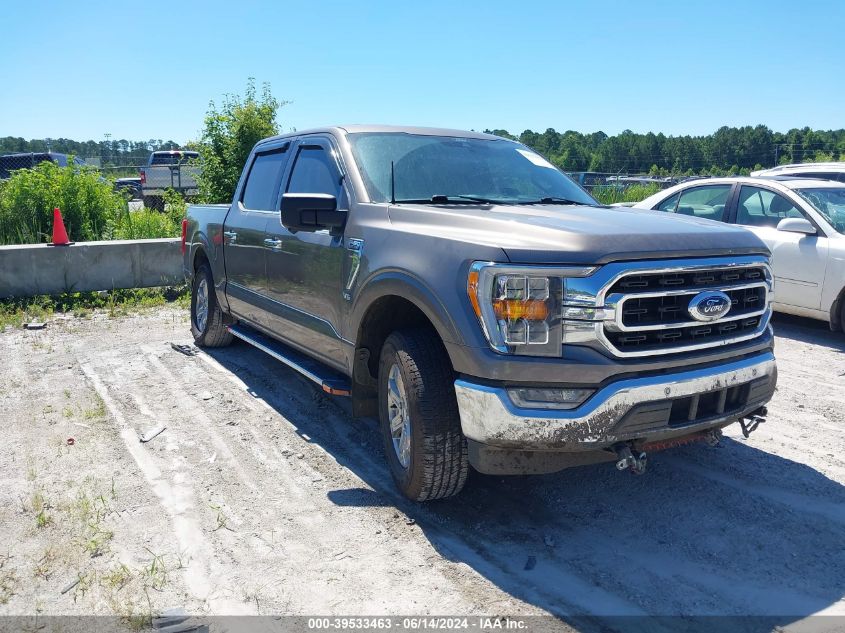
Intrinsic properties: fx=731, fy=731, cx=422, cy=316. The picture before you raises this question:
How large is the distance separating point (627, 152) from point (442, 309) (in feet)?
262

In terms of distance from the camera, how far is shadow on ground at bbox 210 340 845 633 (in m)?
3.04

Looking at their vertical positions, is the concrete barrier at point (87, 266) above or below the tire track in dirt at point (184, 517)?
above

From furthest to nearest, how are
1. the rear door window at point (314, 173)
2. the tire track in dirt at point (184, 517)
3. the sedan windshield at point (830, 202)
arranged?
1. the sedan windshield at point (830, 202)
2. the rear door window at point (314, 173)
3. the tire track in dirt at point (184, 517)

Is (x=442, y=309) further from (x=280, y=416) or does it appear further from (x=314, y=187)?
(x=280, y=416)

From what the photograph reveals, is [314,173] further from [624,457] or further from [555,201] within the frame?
[624,457]

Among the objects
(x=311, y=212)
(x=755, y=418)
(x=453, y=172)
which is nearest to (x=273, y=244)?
(x=311, y=212)

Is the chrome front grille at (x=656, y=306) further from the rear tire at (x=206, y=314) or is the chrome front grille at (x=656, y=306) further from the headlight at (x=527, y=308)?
the rear tire at (x=206, y=314)

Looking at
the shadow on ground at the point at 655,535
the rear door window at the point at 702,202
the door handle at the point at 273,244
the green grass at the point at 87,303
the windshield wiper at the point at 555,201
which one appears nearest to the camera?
the shadow on ground at the point at 655,535

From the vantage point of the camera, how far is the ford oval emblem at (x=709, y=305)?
3418mm

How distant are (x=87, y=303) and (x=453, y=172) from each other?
23.1ft

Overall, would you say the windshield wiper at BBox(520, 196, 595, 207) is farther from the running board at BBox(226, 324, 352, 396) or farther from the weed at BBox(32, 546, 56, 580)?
the weed at BBox(32, 546, 56, 580)

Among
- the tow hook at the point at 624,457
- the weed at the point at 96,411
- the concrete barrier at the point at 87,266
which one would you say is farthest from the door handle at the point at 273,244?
the concrete barrier at the point at 87,266

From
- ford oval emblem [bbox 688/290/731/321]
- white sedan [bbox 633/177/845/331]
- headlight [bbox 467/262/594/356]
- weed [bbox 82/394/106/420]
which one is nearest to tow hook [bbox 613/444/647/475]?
headlight [bbox 467/262/594/356]

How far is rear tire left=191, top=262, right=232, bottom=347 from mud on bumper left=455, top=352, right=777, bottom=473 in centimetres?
438
